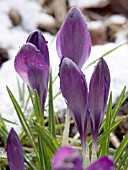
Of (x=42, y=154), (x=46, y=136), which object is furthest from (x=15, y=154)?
(x=42, y=154)

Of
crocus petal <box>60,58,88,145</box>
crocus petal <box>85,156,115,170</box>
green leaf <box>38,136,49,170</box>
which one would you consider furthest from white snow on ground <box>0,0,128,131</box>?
crocus petal <box>85,156,115,170</box>

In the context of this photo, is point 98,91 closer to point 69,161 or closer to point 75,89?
point 75,89

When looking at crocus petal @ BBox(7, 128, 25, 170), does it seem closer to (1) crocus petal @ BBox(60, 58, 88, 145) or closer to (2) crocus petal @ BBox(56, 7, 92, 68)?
(1) crocus petal @ BBox(60, 58, 88, 145)

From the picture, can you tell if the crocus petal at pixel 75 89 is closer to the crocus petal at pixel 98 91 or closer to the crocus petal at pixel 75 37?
the crocus petal at pixel 98 91

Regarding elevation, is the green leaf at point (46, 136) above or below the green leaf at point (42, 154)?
above

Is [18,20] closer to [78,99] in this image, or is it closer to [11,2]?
[11,2]

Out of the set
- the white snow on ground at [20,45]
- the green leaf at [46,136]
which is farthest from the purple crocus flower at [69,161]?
the white snow on ground at [20,45]
